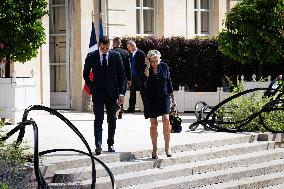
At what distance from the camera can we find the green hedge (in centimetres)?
2533

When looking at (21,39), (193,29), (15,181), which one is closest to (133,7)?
(193,29)

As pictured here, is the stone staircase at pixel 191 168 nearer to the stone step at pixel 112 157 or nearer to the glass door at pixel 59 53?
the stone step at pixel 112 157

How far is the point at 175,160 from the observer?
12.9 metres

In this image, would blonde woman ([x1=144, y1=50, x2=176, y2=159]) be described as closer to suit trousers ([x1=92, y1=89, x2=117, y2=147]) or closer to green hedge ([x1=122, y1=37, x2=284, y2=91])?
suit trousers ([x1=92, y1=89, x2=117, y2=147])

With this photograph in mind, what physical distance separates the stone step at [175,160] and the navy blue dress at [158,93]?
75 centimetres

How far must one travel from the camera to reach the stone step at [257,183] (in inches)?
487

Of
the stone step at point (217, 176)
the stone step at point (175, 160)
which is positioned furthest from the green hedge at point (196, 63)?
the stone step at point (217, 176)

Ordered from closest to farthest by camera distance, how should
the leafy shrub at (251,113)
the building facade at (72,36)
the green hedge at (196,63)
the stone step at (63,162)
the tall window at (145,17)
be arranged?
the stone step at (63,162) < the leafy shrub at (251,113) < the building facade at (72,36) < the green hedge at (196,63) < the tall window at (145,17)

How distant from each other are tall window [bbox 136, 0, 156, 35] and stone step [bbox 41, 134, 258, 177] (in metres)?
11.2

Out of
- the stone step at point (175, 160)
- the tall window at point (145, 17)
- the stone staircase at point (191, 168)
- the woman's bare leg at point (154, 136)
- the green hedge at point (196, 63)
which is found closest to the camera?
the stone step at point (175, 160)

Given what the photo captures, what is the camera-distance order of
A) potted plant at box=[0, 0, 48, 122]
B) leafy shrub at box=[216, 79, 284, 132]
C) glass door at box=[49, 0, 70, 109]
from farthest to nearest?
glass door at box=[49, 0, 70, 109] → potted plant at box=[0, 0, 48, 122] → leafy shrub at box=[216, 79, 284, 132]

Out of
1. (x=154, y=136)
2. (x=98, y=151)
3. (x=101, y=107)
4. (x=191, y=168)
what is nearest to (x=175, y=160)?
(x=191, y=168)

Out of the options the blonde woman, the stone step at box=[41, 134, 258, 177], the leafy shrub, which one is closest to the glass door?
the leafy shrub

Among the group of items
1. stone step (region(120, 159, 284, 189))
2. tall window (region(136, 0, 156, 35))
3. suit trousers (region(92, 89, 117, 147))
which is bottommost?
stone step (region(120, 159, 284, 189))
